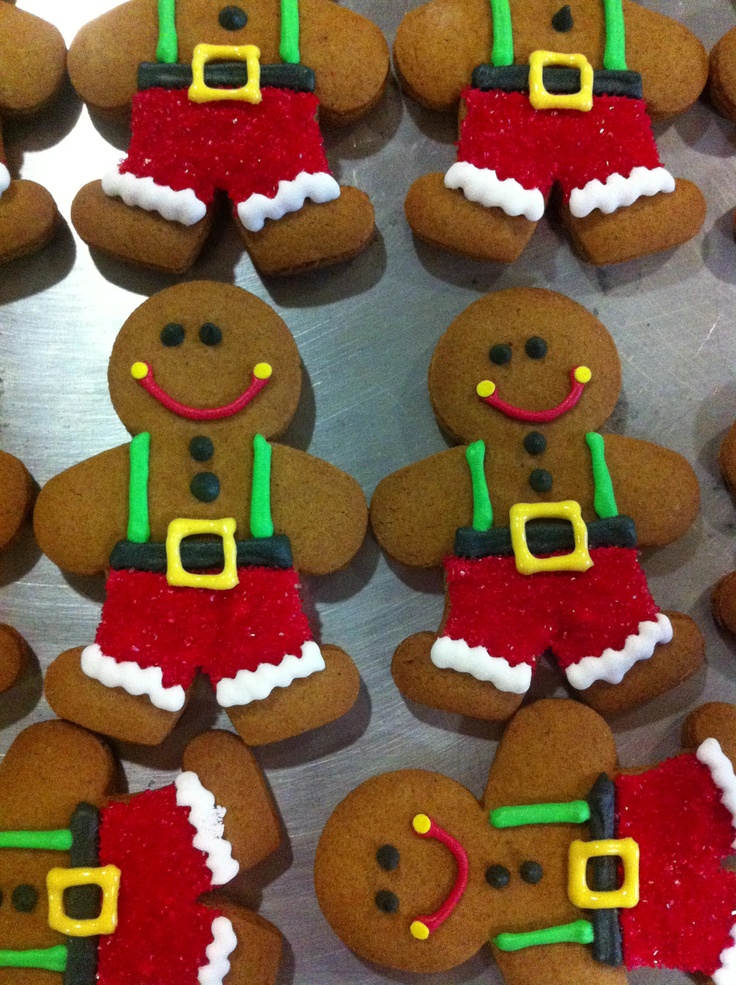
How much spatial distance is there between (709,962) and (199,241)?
136 cm

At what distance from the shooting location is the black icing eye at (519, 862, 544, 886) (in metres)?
1.19

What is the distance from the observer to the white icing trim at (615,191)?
1.30 metres

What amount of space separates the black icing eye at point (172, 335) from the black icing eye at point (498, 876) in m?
0.92

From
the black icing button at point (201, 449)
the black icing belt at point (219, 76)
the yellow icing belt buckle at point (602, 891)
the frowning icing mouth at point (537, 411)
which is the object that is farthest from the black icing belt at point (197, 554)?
the black icing belt at point (219, 76)

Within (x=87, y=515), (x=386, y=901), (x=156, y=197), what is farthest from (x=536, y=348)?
(x=386, y=901)

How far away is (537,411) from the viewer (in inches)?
49.9

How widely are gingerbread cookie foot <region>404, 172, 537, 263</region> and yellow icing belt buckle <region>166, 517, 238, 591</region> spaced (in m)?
0.58

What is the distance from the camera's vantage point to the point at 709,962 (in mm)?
1185

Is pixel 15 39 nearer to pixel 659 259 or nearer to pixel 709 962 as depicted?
pixel 659 259

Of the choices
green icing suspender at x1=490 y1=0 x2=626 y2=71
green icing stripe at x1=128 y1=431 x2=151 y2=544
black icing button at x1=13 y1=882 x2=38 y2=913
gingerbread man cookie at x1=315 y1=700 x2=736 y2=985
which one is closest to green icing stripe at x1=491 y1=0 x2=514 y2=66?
green icing suspender at x1=490 y1=0 x2=626 y2=71

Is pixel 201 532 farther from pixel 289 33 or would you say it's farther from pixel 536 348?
pixel 289 33

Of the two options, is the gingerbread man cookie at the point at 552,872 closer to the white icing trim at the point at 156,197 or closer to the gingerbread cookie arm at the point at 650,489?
the gingerbread cookie arm at the point at 650,489

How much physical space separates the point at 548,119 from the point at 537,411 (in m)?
0.48

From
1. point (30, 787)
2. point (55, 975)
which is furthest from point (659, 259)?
point (55, 975)
